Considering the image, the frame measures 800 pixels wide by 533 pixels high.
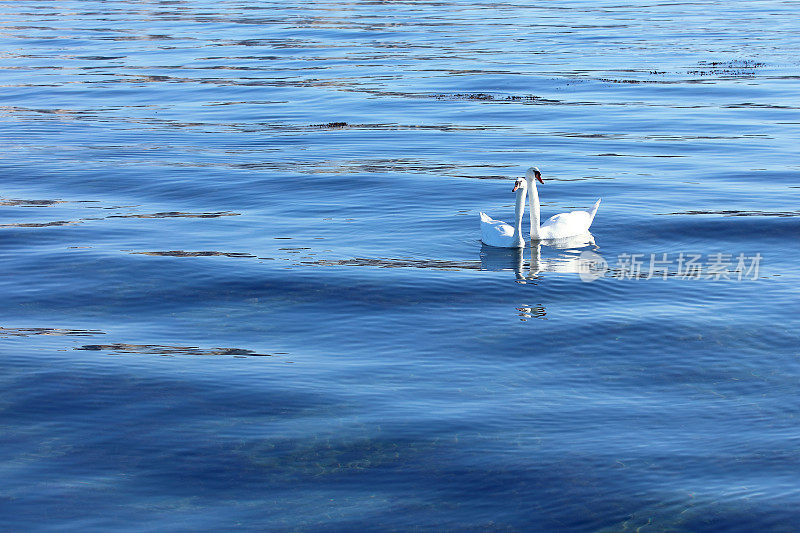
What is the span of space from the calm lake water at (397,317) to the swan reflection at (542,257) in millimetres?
96

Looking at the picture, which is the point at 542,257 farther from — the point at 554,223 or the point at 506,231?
the point at 554,223

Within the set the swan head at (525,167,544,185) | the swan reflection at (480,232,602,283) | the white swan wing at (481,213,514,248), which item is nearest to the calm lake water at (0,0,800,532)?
the swan reflection at (480,232,602,283)

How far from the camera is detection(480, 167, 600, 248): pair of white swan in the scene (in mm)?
18703

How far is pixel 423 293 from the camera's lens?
16.4 m

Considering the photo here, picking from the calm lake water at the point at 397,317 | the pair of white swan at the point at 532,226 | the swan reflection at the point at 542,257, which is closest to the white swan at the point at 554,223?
the pair of white swan at the point at 532,226

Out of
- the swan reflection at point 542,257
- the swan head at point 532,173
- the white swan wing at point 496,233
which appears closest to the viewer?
the swan reflection at point 542,257

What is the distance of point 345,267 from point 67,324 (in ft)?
14.7

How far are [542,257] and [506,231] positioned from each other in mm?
755

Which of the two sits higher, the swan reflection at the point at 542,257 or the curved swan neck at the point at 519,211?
the curved swan neck at the point at 519,211

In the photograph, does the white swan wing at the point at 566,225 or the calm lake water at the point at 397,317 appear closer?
the calm lake water at the point at 397,317

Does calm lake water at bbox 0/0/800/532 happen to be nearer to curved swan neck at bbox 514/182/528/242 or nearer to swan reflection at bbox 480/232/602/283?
swan reflection at bbox 480/232/602/283

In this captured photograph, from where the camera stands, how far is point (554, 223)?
19156mm

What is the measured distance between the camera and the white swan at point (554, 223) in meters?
19.0

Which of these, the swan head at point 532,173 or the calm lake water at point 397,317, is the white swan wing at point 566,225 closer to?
the calm lake water at point 397,317
